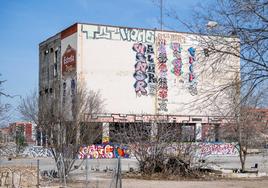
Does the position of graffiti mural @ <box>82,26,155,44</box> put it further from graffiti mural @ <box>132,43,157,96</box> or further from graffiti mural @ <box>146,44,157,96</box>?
graffiti mural @ <box>146,44,157,96</box>

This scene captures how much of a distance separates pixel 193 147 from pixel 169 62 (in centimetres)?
2909

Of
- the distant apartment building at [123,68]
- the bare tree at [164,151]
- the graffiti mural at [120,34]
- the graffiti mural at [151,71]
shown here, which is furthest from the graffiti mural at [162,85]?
the bare tree at [164,151]

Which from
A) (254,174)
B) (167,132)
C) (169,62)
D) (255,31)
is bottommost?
(254,174)

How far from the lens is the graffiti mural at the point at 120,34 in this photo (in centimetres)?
5891

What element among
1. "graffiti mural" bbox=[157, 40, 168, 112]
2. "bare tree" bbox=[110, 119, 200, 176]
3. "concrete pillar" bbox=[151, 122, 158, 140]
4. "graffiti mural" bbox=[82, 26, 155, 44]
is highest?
"graffiti mural" bbox=[82, 26, 155, 44]

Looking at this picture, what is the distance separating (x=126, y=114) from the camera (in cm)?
6003

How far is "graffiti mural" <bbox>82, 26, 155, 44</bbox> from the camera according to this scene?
58.9 metres

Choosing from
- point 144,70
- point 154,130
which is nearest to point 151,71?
point 144,70

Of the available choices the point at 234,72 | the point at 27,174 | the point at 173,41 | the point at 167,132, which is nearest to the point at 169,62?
the point at 173,41

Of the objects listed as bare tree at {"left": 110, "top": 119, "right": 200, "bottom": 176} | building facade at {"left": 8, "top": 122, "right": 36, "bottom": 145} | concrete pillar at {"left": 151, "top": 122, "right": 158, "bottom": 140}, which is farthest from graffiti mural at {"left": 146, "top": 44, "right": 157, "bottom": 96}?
bare tree at {"left": 110, "top": 119, "right": 200, "bottom": 176}

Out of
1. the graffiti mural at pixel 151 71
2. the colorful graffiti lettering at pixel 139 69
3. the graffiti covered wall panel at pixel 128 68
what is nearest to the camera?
the graffiti covered wall panel at pixel 128 68

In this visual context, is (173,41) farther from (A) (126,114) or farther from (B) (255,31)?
(B) (255,31)

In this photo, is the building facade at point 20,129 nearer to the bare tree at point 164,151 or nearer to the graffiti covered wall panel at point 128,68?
the bare tree at point 164,151

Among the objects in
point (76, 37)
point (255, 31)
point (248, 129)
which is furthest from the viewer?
point (76, 37)
